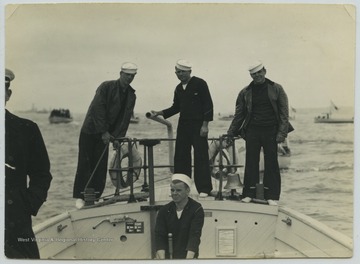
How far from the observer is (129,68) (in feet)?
13.6

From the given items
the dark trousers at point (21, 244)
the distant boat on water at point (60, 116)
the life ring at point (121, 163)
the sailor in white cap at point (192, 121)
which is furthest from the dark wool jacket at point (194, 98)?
the dark trousers at point (21, 244)

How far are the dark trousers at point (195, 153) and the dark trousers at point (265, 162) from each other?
0.82ft

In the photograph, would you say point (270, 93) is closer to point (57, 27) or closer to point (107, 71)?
point (107, 71)

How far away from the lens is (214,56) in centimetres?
418

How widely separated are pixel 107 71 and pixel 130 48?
20 centimetres

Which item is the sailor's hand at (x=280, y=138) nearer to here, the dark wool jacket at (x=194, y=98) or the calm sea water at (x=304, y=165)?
the calm sea water at (x=304, y=165)

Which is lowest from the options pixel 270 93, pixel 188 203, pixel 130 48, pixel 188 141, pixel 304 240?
pixel 304 240

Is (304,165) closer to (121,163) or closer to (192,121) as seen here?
(192,121)

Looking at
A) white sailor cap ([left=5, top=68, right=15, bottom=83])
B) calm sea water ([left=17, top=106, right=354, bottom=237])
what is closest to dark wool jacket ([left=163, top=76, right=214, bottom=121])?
calm sea water ([left=17, top=106, right=354, bottom=237])

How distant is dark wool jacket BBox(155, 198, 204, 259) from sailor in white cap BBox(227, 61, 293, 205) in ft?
1.60

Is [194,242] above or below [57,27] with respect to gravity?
below

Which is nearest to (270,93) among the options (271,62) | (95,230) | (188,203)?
(271,62)

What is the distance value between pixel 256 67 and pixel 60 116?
122 cm

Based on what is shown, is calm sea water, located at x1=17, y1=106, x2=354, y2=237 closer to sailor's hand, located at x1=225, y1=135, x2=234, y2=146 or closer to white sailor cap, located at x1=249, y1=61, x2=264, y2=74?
sailor's hand, located at x1=225, y1=135, x2=234, y2=146
